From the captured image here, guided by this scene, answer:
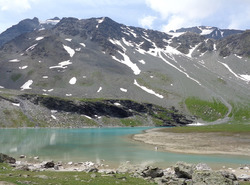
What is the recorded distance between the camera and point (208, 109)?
191m

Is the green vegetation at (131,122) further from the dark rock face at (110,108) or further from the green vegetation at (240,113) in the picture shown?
the green vegetation at (240,113)

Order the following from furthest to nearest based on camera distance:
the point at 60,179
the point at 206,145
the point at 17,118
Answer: the point at 17,118
the point at 206,145
the point at 60,179

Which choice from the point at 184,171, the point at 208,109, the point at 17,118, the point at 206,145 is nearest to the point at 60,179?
the point at 184,171

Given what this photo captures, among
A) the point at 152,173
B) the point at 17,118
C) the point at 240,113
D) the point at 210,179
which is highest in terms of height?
the point at 240,113

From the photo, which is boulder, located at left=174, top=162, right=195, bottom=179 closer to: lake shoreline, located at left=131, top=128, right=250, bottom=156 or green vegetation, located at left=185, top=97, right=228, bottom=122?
lake shoreline, located at left=131, top=128, right=250, bottom=156

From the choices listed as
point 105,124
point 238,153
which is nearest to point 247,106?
point 105,124

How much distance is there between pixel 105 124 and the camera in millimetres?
151125

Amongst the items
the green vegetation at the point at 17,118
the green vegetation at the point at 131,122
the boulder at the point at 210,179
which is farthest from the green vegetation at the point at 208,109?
the boulder at the point at 210,179

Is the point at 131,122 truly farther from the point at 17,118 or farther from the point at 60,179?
the point at 60,179

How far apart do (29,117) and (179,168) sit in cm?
11898

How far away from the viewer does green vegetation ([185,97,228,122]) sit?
184 meters

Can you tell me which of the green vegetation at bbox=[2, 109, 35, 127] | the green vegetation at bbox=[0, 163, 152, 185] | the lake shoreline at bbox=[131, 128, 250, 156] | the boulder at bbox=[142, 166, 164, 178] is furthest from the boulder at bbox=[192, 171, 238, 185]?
the green vegetation at bbox=[2, 109, 35, 127]

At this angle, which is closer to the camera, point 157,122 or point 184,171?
point 184,171

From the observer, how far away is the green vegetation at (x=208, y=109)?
184500mm
